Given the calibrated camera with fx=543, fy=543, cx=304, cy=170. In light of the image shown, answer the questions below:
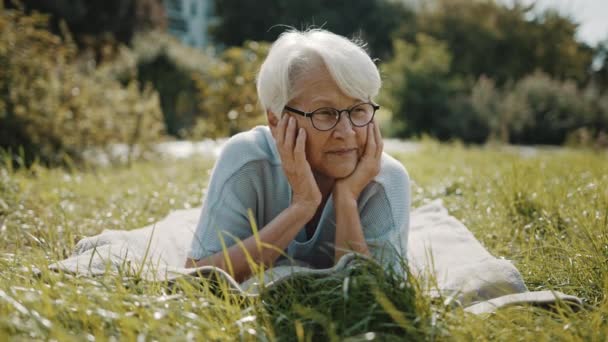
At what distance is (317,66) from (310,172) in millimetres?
535

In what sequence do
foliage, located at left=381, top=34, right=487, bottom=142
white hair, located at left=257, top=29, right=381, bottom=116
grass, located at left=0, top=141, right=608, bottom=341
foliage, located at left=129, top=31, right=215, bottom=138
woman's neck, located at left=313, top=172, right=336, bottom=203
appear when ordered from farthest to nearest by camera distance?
foliage, located at left=129, top=31, right=215, bottom=138
foliage, located at left=381, top=34, right=487, bottom=142
woman's neck, located at left=313, top=172, right=336, bottom=203
white hair, located at left=257, top=29, right=381, bottom=116
grass, located at left=0, top=141, right=608, bottom=341

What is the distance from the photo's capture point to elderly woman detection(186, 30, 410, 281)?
2719 mm

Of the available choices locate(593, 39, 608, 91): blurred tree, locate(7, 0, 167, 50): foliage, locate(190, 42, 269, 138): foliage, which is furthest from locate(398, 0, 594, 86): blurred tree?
locate(190, 42, 269, 138): foliage

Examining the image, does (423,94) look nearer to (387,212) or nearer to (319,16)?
(387,212)

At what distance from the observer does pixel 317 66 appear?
2703 millimetres

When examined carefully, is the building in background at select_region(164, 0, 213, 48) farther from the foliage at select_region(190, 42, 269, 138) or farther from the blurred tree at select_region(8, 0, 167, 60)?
the foliage at select_region(190, 42, 269, 138)

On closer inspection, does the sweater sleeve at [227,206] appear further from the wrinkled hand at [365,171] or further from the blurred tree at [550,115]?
the blurred tree at [550,115]

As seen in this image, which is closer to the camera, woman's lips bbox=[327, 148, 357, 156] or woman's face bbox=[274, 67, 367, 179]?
woman's face bbox=[274, 67, 367, 179]

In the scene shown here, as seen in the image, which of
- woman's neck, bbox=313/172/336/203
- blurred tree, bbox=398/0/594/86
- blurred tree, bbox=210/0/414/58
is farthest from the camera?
blurred tree, bbox=210/0/414/58

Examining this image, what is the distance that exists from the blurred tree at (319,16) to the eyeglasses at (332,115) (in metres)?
38.5

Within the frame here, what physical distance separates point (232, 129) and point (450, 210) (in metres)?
5.07

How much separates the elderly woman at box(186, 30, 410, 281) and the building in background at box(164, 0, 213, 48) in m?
A: 54.0

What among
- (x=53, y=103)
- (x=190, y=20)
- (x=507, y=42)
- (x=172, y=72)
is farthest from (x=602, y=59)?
(x=190, y=20)

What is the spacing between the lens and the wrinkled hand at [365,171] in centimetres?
283
